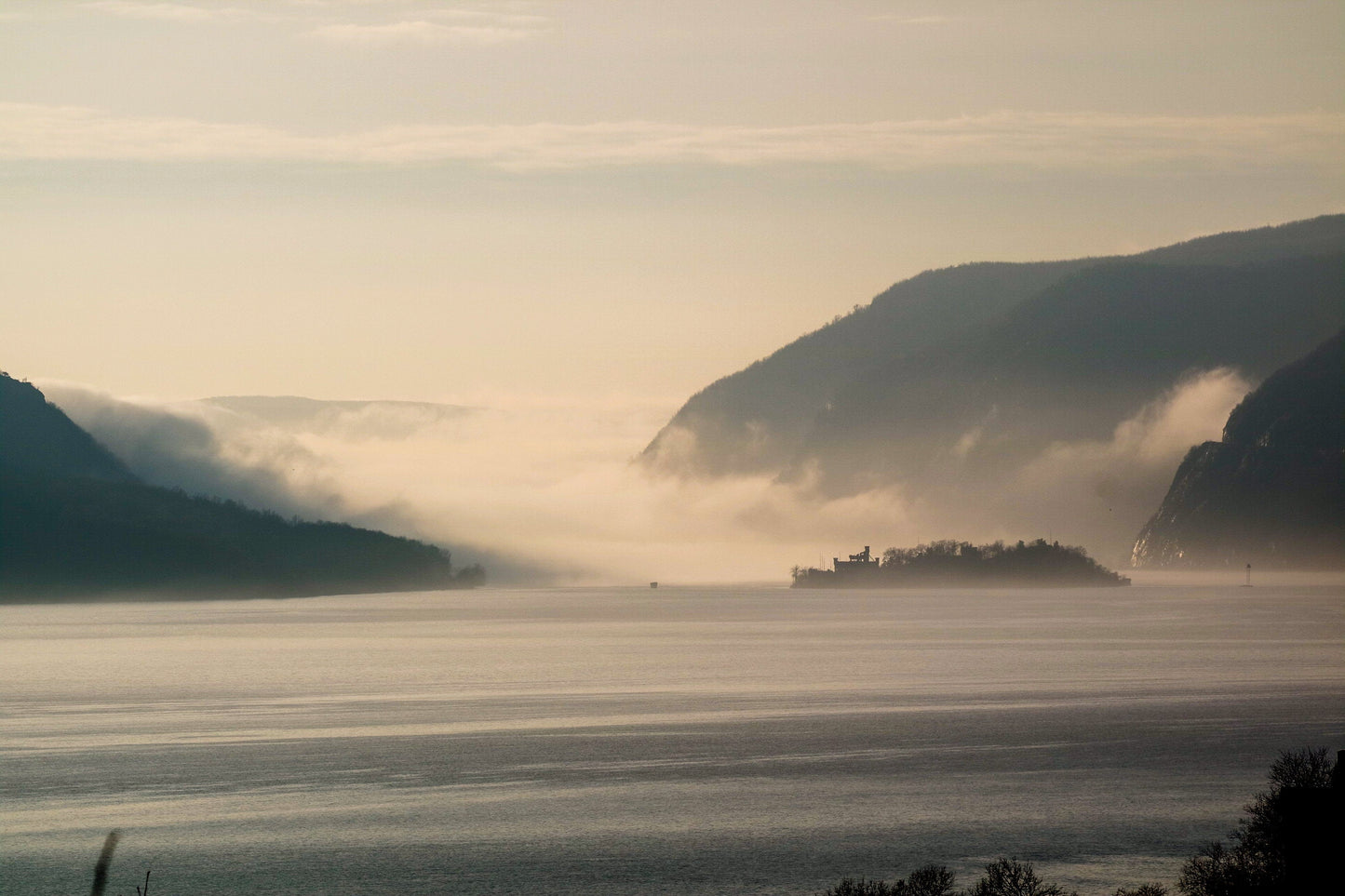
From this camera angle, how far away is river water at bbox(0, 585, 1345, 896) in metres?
48.6

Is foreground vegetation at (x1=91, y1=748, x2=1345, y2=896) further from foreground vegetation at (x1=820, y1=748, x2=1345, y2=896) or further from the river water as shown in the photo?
the river water

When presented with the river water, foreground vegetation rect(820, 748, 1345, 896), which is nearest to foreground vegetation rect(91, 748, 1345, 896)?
foreground vegetation rect(820, 748, 1345, 896)

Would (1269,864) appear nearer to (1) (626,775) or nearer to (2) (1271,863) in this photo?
(2) (1271,863)

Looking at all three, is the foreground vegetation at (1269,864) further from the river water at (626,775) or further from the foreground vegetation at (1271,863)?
the river water at (626,775)

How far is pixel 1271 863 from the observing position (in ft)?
131

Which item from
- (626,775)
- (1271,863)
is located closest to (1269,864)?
(1271,863)

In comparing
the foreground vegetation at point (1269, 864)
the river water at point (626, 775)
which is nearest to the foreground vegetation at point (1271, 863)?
the foreground vegetation at point (1269, 864)

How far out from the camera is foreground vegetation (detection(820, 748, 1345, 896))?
34500 millimetres

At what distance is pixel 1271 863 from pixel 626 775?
31.5 m

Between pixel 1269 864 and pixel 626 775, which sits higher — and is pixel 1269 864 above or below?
below

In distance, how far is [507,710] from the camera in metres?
96.3

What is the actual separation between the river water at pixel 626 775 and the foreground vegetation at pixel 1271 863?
3605mm

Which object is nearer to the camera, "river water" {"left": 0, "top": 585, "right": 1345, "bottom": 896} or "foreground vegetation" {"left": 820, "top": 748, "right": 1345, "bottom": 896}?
"foreground vegetation" {"left": 820, "top": 748, "right": 1345, "bottom": 896}

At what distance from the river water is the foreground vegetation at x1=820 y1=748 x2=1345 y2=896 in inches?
142
